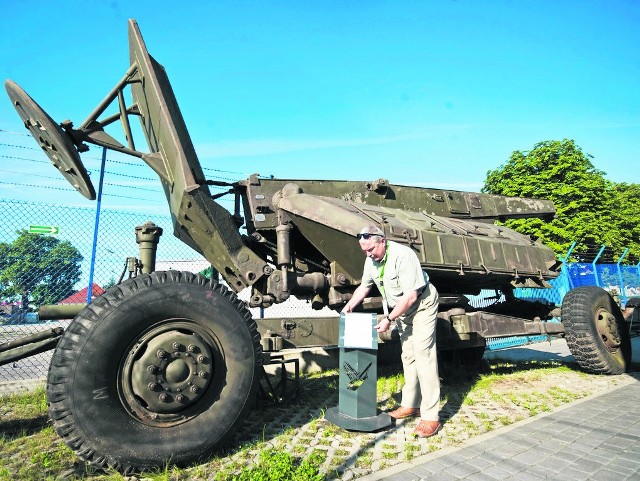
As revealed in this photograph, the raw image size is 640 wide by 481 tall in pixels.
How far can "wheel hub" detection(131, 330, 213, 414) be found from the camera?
116 inches

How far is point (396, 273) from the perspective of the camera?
3.97m

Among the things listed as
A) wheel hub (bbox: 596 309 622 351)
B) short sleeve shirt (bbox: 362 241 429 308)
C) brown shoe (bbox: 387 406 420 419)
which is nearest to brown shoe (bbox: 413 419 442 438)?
brown shoe (bbox: 387 406 420 419)

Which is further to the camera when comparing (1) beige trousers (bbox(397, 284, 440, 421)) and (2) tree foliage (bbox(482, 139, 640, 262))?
(2) tree foliage (bbox(482, 139, 640, 262))

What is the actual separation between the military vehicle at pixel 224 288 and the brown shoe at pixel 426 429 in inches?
55.6

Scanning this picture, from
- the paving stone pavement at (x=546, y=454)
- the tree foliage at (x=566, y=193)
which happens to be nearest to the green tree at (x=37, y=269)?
the paving stone pavement at (x=546, y=454)

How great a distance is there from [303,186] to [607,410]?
4015 mm

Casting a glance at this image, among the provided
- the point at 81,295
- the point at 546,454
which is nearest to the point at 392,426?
the point at 546,454

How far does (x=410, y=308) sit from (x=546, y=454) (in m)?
1.47

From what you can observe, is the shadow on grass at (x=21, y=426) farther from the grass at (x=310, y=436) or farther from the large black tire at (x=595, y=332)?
the large black tire at (x=595, y=332)

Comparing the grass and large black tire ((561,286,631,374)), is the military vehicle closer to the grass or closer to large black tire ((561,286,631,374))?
large black tire ((561,286,631,374))

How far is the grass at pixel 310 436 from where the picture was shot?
2900 mm

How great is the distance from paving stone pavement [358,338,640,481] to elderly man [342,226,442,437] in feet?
1.58

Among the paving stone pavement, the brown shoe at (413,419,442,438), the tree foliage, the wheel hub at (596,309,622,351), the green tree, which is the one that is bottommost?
the paving stone pavement

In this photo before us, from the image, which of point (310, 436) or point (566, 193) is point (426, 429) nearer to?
point (310, 436)
